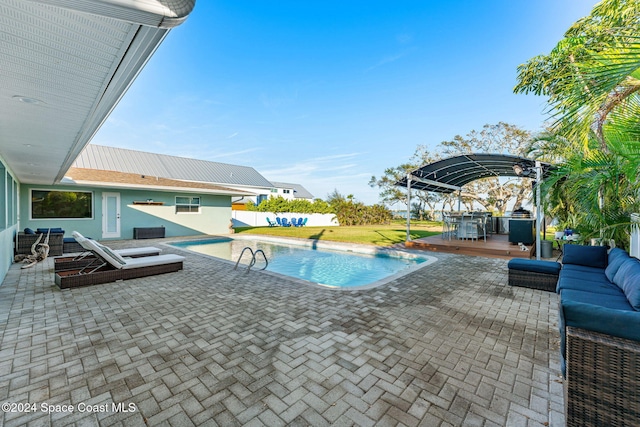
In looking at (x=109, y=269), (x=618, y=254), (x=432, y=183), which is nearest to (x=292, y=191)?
(x=432, y=183)

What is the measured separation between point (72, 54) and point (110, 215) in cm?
1353

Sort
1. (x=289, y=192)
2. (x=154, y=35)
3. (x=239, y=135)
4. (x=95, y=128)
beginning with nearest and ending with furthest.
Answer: (x=154, y=35) < (x=95, y=128) < (x=239, y=135) < (x=289, y=192)

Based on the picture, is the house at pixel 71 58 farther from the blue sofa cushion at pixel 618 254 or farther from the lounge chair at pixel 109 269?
the blue sofa cushion at pixel 618 254

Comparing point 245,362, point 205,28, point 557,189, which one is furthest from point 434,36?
point 245,362

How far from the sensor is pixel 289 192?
42.5m

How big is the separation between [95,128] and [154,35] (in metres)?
3.24

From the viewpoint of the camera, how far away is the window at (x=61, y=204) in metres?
11.6

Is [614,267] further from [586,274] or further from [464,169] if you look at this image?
[464,169]

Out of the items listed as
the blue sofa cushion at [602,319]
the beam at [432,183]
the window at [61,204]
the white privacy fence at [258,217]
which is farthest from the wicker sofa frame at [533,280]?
the white privacy fence at [258,217]

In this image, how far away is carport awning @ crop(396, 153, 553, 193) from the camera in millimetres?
9551

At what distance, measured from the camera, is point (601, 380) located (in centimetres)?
187

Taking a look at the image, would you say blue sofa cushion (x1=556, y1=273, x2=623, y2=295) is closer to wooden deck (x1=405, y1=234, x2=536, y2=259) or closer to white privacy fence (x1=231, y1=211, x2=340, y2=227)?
wooden deck (x1=405, y1=234, x2=536, y2=259)

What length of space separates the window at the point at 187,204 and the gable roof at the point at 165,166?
454 inches

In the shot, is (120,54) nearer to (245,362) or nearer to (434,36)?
(245,362)
